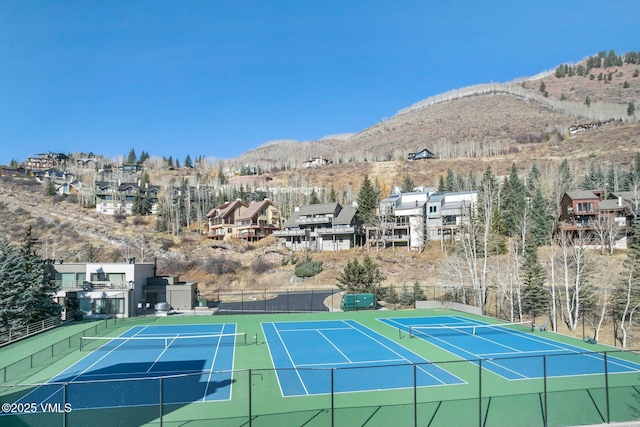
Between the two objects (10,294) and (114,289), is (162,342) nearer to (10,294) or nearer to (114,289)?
(10,294)

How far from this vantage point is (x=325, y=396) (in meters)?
15.5

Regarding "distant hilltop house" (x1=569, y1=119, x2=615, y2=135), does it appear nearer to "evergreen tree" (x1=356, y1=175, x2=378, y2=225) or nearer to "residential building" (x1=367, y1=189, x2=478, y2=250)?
"residential building" (x1=367, y1=189, x2=478, y2=250)

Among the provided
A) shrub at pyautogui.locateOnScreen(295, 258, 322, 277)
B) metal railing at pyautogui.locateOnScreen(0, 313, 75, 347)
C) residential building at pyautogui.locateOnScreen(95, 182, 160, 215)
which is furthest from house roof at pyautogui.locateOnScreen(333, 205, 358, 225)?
residential building at pyautogui.locateOnScreen(95, 182, 160, 215)

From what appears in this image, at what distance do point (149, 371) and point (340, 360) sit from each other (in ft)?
27.8

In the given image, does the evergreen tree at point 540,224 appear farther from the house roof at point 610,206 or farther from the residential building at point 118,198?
the residential building at point 118,198

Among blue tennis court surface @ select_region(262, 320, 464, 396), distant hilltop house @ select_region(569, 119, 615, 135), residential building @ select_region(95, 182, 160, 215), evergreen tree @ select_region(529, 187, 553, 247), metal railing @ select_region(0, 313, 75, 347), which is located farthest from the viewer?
distant hilltop house @ select_region(569, 119, 615, 135)

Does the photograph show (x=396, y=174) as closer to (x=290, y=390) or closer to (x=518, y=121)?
(x=518, y=121)

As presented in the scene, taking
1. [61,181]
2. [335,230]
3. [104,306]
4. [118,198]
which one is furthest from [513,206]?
[61,181]

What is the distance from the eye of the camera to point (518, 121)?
161500mm

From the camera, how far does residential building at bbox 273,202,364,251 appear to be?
221 ft

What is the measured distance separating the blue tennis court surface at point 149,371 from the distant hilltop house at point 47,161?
152 meters

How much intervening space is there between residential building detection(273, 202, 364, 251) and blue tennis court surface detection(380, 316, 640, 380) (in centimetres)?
3426

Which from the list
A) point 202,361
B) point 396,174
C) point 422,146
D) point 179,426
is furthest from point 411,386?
Result: point 422,146

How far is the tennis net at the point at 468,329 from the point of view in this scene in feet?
89.9
